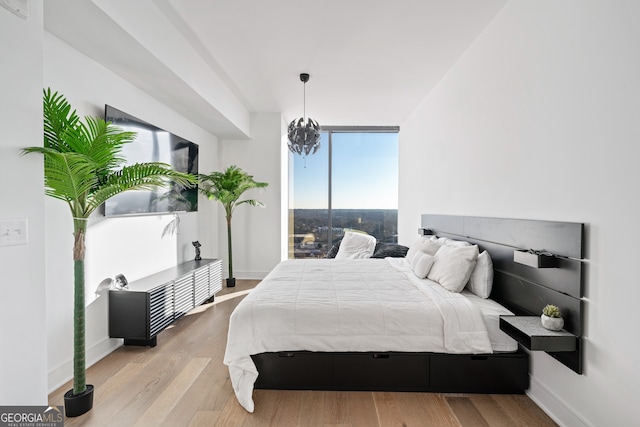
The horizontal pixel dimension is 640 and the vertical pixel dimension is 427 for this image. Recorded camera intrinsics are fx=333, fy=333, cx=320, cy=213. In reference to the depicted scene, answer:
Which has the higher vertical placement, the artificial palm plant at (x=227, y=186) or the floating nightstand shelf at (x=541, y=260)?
the artificial palm plant at (x=227, y=186)

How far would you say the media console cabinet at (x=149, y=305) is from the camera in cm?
281

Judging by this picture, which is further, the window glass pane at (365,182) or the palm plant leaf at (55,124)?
the window glass pane at (365,182)

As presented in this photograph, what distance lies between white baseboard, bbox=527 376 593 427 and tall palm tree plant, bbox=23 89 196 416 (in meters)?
2.65

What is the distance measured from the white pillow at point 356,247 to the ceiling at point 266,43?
2048 mm

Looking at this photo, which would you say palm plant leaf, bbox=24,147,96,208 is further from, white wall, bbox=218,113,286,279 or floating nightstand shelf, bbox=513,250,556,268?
white wall, bbox=218,113,286,279

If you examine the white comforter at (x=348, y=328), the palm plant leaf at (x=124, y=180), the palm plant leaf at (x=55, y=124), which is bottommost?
the white comforter at (x=348, y=328)

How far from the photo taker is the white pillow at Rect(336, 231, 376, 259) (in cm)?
479

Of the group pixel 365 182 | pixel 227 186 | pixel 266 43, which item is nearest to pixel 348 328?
pixel 266 43

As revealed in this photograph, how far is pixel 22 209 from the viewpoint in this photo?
150cm

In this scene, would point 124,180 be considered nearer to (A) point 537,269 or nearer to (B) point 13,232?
(B) point 13,232

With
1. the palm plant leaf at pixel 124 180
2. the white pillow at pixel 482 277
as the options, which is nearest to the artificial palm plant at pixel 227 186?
the palm plant leaf at pixel 124 180

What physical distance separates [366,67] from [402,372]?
3.09 metres
